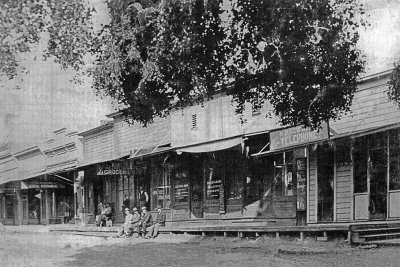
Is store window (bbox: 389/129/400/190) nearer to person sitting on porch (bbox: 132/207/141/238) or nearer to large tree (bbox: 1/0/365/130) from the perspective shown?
large tree (bbox: 1/0/365/130)

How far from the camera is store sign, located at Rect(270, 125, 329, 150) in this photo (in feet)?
29.8

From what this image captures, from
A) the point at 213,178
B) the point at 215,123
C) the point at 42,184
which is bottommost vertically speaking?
the point at 42,184

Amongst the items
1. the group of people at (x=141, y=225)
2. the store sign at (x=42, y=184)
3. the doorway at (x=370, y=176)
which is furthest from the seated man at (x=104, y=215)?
the doorway at (x=370, y=176)

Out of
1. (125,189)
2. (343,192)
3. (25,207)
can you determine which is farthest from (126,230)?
(25,207)

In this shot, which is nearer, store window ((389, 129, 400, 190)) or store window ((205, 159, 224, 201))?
store window ((389, 129, 400, 190))

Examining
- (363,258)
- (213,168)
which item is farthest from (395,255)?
(213,168)

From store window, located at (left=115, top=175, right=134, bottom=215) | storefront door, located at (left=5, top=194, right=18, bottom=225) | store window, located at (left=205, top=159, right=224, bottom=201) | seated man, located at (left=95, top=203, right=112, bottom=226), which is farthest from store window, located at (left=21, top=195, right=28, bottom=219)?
store window, located at (left=205, top=159, right=224, bottom=201)

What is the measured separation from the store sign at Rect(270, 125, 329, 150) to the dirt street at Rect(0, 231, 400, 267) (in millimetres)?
1764

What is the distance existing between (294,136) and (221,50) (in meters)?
3.50

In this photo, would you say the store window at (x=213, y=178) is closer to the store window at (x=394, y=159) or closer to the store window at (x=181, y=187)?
the store window at (x=181, y=187)

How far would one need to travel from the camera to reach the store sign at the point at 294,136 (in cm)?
907

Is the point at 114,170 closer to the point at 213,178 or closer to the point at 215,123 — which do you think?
the point at 213,178

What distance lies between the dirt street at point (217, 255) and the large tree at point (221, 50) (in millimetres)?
1901

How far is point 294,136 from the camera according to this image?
32.2ft
